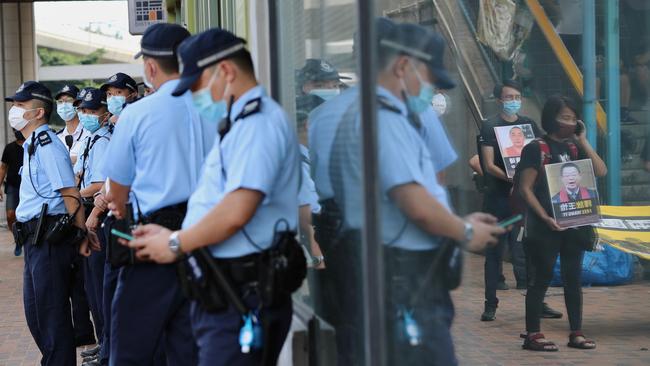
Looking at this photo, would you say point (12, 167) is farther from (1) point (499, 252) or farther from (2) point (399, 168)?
(2) point (399, 168)

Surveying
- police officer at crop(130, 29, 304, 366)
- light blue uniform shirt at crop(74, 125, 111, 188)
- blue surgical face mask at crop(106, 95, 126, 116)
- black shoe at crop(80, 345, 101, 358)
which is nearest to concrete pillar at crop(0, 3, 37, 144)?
light blue uniform shirt at crop(74, 125, 111, 188)

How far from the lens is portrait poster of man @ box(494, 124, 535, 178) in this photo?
786 cm

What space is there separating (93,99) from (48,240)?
7.96ft

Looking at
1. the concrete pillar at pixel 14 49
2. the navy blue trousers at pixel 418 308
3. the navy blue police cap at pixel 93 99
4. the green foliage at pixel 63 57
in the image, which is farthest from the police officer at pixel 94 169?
the green foliage at pixel 63 57

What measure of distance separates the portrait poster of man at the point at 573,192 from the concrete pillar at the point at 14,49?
1716cm

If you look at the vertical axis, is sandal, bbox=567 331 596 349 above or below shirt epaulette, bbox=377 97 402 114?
below

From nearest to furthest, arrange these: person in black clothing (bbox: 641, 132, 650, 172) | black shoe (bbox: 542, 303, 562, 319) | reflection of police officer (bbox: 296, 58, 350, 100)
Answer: reflection of police officer (bbox: 296, 58, 350, 100), black shoe (bbox: 542, 303, 562, 319), person in black clothing (bbox: 641, 132, 650, 172)

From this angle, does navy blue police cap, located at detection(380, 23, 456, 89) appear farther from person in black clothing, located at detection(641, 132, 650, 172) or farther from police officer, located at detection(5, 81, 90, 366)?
person in black clothing, located at detection(641, 132, 650, 172)

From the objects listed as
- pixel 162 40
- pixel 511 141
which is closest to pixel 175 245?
pixel 162 40

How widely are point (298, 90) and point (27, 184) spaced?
2288 millimetres

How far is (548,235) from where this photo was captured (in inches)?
279

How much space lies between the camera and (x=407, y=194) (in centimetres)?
343

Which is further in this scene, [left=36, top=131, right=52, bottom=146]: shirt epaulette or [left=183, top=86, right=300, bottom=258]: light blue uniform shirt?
[left=36, top=131, right=52, bottom=146]: shirt epaulette

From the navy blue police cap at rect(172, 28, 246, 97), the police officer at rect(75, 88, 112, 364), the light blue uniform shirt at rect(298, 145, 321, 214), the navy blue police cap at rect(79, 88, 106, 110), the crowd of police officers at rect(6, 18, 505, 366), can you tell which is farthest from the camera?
the navy blue police cap at rect(79, 88, 106, 110)
